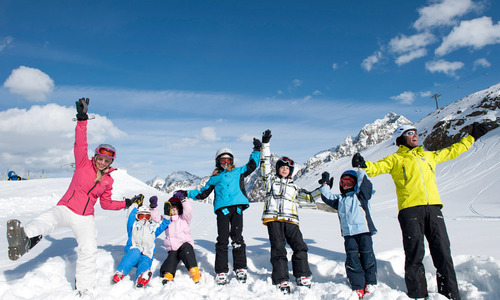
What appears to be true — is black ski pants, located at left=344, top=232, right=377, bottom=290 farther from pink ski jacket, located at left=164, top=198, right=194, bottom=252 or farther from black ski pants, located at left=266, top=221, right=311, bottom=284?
pink ski jacket, located at left=164, top=198, right=194, bottom=252

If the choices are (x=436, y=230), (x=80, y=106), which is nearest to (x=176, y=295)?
(x=80, y=106)

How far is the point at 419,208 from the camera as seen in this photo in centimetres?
398

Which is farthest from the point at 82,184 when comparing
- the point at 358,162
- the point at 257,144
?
the point at 358,162

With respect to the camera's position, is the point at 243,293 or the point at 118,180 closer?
the point at 243,293

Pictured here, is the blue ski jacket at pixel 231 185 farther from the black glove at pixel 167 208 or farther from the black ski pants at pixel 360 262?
the black ski pants at pixel 360 262

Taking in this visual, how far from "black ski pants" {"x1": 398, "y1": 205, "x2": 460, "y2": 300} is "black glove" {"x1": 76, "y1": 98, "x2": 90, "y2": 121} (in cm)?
437

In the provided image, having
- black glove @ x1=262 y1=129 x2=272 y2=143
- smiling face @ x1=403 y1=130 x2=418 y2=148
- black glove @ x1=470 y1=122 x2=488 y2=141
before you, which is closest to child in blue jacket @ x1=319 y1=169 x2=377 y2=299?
smiling face @ x1=403 y1=130 x2=418 y2=148

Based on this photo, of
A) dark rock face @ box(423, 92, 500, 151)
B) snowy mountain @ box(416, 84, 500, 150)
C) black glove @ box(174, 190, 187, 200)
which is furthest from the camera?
dark rock face @ box(423, 92, 500, 151)

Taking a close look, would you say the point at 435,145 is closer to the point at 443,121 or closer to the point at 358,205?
the point at 443,121

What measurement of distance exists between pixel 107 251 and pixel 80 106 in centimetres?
307

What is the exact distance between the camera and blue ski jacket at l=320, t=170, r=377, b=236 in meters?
4.46

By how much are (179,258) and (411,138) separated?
4.02m

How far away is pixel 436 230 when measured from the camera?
154 inches

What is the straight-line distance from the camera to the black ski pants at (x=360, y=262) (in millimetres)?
4148
